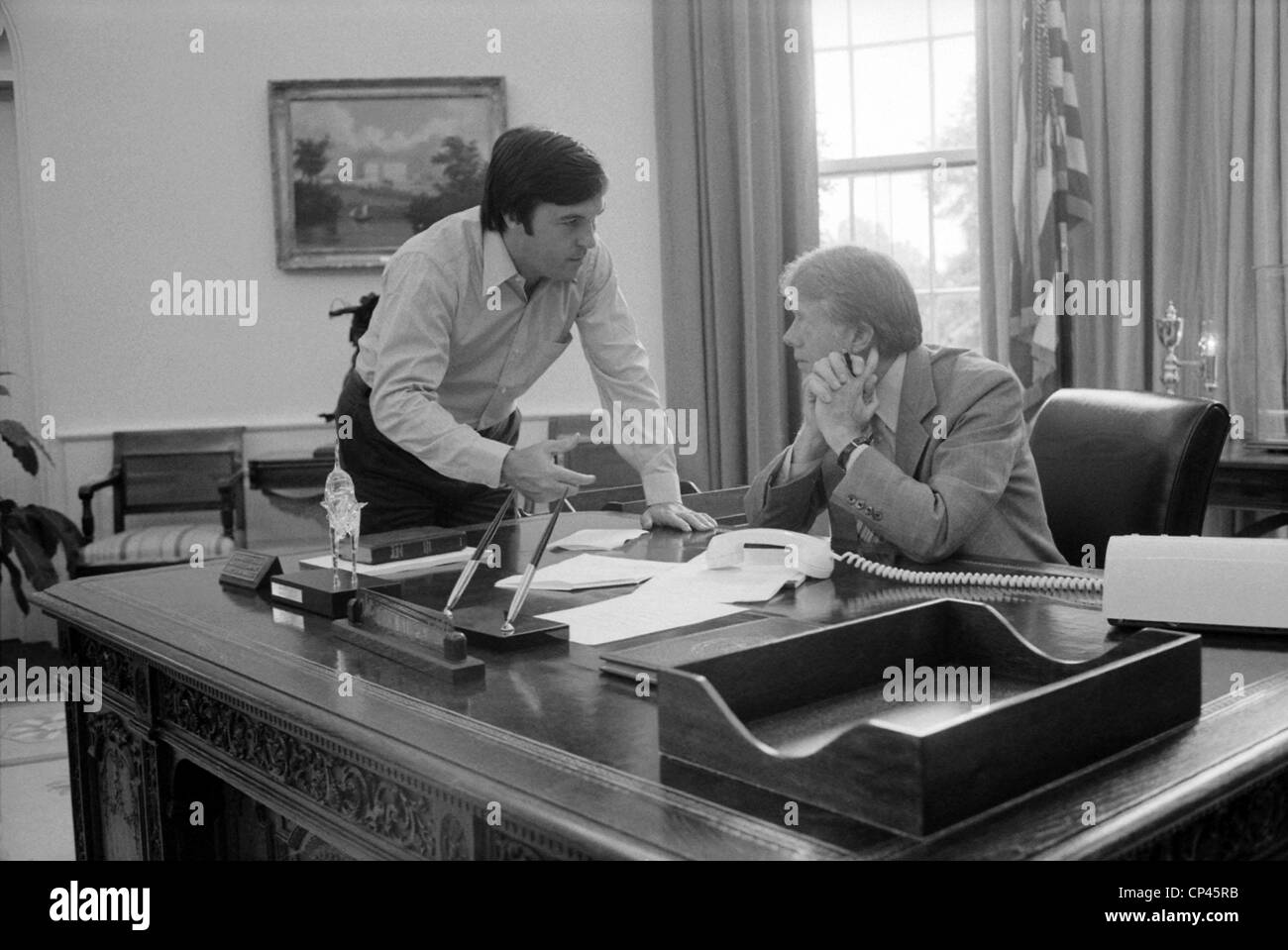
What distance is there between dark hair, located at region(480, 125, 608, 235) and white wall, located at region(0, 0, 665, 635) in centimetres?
313

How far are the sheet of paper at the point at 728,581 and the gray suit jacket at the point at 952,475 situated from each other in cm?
23

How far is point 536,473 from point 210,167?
13.3 ft

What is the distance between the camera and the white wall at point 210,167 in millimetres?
5785

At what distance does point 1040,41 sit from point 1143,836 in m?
4.39

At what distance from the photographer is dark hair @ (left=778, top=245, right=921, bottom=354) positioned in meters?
2.39

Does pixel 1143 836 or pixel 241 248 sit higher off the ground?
pixel 241 248

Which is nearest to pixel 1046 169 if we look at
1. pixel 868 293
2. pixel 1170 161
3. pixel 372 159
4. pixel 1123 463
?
pixel 1170 161

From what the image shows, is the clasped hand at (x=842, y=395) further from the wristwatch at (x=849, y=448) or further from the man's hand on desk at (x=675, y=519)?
the man's hand on desk at (x=675, y=519)

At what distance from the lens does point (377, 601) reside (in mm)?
1802

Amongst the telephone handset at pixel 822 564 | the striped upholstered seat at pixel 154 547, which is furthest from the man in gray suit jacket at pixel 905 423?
the striped upholstered seat at pixel 154 547

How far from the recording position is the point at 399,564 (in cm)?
235
